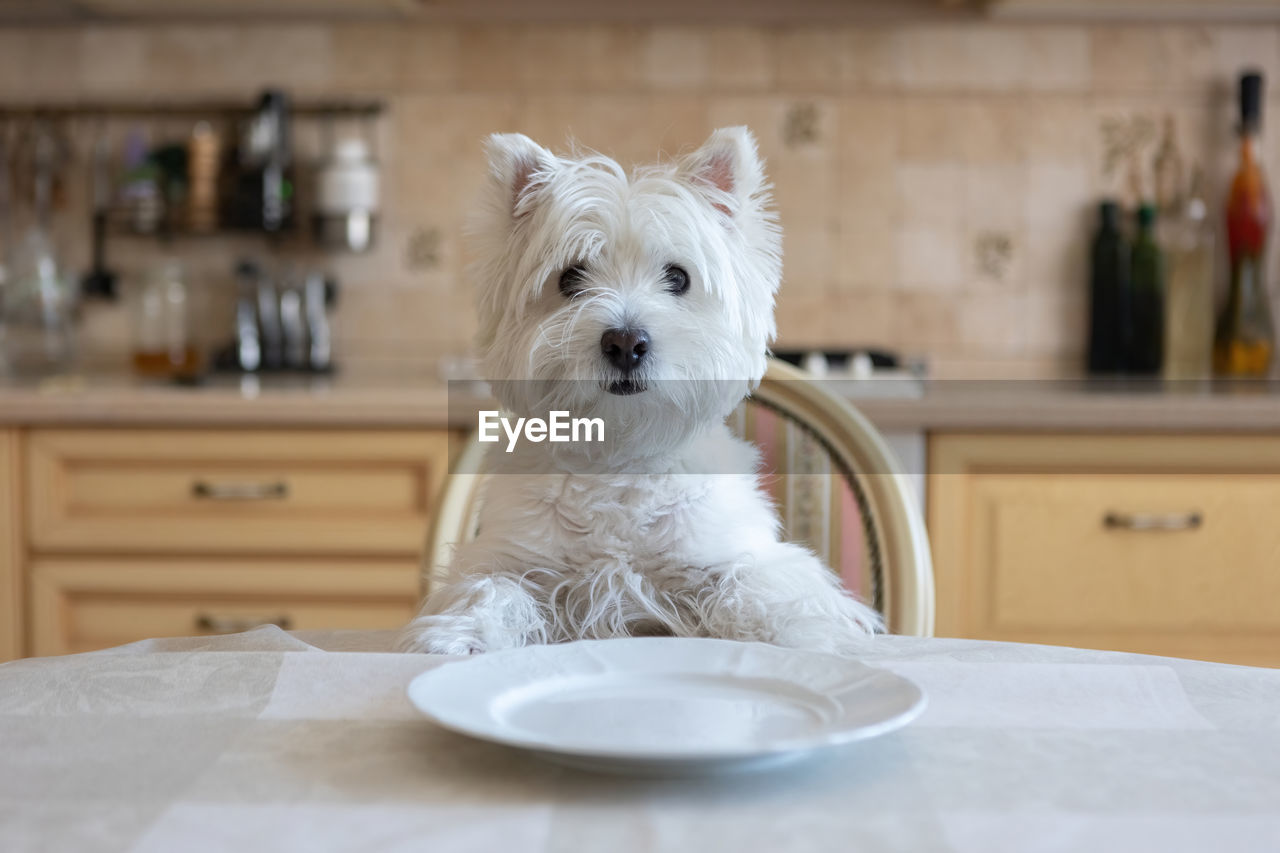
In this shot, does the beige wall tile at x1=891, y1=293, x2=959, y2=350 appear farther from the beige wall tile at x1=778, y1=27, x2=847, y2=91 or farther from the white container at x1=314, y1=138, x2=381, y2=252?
the white container at x1=314, y1=138, x2=381, y2=252

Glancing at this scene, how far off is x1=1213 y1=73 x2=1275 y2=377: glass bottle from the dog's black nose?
72.8 inches

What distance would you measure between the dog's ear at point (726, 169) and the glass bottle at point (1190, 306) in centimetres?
167

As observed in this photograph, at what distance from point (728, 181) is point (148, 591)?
141 centimetres

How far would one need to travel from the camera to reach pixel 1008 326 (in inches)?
90.7

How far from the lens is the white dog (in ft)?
2.55

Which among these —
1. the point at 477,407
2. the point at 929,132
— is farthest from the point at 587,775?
the point at 929,132

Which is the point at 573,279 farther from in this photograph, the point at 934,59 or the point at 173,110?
the point at 173,110

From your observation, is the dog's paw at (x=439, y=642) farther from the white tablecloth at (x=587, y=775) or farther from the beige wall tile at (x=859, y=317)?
the beige wall tile at (x=859, y=317)

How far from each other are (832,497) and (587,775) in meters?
0.72

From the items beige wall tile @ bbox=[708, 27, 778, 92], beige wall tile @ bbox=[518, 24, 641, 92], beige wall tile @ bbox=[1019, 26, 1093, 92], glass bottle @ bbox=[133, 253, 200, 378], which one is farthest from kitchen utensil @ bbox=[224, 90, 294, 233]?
beige wall tile @ bbox=[1019, 26, 1093, 92]

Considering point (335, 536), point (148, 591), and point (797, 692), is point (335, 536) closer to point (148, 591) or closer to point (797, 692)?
point (148, 591)

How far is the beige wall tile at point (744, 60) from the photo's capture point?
2.28 metres

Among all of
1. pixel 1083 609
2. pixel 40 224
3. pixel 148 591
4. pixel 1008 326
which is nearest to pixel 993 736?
pixel 1083 609

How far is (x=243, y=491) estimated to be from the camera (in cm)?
184
